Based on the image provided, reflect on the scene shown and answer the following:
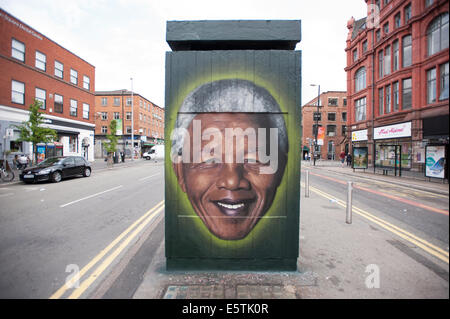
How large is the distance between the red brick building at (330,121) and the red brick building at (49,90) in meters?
42.0

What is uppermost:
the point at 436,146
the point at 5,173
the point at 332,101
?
the point at 332,101

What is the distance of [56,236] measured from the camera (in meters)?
4.19

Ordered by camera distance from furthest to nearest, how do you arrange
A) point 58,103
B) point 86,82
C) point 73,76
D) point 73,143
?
point 86,82
point 73,143
point 73,76
point 58,103

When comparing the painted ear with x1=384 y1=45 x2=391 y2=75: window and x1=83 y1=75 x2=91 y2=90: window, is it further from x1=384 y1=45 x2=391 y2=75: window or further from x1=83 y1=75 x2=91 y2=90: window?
x1=83 y1=75 x2=91 y2=90: window

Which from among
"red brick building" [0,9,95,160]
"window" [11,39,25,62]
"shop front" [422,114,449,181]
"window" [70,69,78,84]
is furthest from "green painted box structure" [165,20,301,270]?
"window" [70,69,78,84]

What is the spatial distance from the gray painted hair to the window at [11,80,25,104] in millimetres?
25395

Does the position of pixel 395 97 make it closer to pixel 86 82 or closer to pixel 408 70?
pixel 408 70

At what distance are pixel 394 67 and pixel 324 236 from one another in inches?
129

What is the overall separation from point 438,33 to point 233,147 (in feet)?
7.11

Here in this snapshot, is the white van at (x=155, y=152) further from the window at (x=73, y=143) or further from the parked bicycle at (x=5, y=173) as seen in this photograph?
the parked bicycle at (x=5, y=173)

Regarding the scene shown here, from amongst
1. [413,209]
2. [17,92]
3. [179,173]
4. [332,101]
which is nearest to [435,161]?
[413,209]

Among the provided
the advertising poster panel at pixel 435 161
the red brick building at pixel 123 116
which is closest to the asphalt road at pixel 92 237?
the advertising poster panel at pixel 435 161

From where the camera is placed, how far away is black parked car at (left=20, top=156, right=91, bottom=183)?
10.9m
